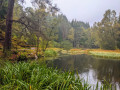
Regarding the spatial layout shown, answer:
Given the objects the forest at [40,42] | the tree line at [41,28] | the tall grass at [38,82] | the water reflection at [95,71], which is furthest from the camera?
the tree line at [41,28]

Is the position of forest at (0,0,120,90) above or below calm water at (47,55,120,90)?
above

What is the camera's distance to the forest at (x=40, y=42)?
2.21m

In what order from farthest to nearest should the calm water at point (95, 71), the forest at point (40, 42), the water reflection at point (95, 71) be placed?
the water reflection at point (95, 71), the calm water at point (95, 71), the forest at point (40, 42)

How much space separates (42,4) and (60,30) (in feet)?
125

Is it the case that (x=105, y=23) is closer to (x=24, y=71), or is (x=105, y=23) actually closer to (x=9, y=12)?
(x=9, y=12)

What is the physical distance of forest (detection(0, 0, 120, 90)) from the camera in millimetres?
2213

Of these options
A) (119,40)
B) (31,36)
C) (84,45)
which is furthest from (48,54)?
(84,45)

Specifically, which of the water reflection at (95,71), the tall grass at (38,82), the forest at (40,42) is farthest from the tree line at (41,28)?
the tall grass at (38,82)

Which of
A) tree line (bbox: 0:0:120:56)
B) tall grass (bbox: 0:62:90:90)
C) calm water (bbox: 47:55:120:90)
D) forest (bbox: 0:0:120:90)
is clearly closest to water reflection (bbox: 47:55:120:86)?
calm water (bbox: 47:55:120:90)

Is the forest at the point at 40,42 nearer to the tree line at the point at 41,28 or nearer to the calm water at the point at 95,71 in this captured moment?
the tree line at the point at 41,28

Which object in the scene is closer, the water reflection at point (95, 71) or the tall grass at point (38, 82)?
the tall grass at point (38, 82)

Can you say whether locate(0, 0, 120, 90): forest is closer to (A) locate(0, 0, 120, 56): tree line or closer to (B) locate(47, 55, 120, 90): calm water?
(A) locate(0, 0, 120, 56): tree line

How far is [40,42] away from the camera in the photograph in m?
14.3

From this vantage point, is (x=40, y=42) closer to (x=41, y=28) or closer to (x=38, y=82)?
(x=41, y=28)
